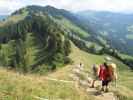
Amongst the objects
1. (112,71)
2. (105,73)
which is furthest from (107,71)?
(112,71)

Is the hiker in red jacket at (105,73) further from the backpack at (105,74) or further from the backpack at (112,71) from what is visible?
the backpack at (112,71)

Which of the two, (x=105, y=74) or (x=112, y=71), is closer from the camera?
(x=112, y=71)

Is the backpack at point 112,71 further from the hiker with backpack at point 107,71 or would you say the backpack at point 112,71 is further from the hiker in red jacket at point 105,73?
the hiker in red jacket at point 105,73

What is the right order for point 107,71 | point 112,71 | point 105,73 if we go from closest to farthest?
point 112,71 → point 107,71 → point 105,73

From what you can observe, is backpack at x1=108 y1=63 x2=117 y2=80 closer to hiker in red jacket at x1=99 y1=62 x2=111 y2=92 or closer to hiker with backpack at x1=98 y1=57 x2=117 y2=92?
hiker with backpack at x1=98 y1=57 x2=117 y2=92

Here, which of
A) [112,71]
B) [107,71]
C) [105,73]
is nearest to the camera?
[112,71]

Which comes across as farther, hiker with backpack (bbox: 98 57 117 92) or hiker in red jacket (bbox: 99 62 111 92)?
hiker in red jacket (bbox: 99 62 111 92)

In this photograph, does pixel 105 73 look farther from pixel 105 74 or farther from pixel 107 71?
pixel 107 71

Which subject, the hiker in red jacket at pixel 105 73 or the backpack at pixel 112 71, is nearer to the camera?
the backpack at pixel 112 71

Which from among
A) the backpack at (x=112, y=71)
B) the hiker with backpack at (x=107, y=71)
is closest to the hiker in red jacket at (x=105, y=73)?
the hiker with backpack at (x=107, y=71)

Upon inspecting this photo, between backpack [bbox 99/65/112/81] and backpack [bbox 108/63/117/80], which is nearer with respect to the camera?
backpack [bbox 108/63/117/80]

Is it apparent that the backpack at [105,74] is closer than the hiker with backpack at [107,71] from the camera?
No

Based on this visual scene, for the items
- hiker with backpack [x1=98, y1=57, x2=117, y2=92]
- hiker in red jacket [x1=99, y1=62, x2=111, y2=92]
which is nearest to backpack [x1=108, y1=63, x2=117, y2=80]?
hiker with backpack [x1=98, y1=57, x2=117, y2=92]

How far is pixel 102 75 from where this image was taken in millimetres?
26156
